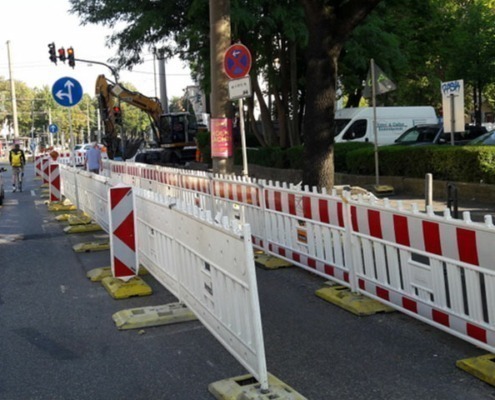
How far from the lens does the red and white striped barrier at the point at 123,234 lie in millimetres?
6922

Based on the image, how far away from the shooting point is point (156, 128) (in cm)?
3238

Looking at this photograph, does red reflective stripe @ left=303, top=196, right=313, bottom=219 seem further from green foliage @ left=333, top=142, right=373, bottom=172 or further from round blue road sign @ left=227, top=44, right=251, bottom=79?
green foliage @ left=333, top=142, right=373, bottom=172

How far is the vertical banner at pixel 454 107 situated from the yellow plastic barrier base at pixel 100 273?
8345 mm

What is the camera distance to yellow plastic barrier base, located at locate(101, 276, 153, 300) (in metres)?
6.66

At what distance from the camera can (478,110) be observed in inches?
1346

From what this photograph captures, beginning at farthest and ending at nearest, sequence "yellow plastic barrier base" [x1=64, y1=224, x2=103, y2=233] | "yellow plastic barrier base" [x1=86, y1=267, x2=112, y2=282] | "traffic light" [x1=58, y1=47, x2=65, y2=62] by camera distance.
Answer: "traffic light" [x1=58, y1=47, x2=65, y2=62], "yellow plastic barrier base" [x1=64, y1=224, x2=103, y2=233], "yellow plastic barrier base" [x1=86, y1=267, x2=112, y2=282]

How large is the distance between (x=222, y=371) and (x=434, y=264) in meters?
1.98

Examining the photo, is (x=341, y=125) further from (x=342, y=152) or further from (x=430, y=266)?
(x=430, y=266)

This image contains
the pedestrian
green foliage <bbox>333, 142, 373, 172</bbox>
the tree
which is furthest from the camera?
the pedestrian

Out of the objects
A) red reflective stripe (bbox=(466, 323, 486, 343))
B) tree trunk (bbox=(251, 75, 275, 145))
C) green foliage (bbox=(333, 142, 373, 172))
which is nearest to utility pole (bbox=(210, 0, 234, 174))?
green foliage (bbox=(333, 142, 373, 172))

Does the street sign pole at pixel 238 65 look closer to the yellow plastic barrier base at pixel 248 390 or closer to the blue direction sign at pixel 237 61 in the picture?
the blue direction sign at pixel 237 61

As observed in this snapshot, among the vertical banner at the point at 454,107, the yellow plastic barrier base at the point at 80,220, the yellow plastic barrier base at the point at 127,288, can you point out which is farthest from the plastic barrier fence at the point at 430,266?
the vertical banner at the point at 454,107

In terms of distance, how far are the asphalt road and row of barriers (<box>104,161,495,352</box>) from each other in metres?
0.27

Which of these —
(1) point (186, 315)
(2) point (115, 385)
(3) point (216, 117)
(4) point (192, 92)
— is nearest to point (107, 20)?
(3) point (216, 117)
